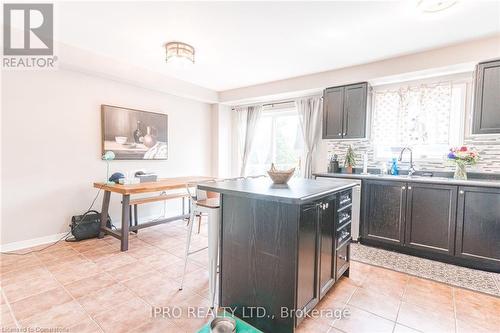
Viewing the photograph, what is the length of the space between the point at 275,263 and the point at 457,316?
152 centimetres

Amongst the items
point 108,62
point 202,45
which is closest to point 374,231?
point 202,45

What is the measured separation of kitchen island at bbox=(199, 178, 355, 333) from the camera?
156cm

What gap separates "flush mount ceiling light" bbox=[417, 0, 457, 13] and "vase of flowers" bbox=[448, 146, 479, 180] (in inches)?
65.7

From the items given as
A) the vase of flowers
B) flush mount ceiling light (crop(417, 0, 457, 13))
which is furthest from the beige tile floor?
flush mount ceiling light (crop(417, 0, 457, 13))

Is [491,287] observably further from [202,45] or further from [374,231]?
[202,45]

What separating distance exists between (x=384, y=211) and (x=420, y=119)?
1.45 metres

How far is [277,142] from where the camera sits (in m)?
5.13

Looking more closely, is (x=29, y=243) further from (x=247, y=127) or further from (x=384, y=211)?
(x=384, y=211)

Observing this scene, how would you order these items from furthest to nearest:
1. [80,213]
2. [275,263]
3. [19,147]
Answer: [80,213] → [19,147] → [275,263]

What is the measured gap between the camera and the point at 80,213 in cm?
354

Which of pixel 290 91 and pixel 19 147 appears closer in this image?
pixel 19 147

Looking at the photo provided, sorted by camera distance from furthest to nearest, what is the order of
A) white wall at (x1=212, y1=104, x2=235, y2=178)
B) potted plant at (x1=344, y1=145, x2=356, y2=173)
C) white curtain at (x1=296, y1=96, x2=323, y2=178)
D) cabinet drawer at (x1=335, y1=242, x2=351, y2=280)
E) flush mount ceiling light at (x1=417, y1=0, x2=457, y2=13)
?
white wall at (x1=212, y1=104, x2=235, y2=178) → white curtain at (x1=296, y1=96, x2=323, y2=178) → potted plant at (x1=344, y1=145, x2=356, y2=173) → cabinet drawer at (x1=335, y1=242, x2=351, y2=280) → flush mount ceiling light at (x1=417, y1=0, x2=457, y2=13)

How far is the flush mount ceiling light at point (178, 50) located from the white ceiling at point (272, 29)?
0.08 m

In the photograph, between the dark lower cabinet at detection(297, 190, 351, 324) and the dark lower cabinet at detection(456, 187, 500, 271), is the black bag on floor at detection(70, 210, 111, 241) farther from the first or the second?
the dark lower cabinet at detection(456, 187, 500, 271)
